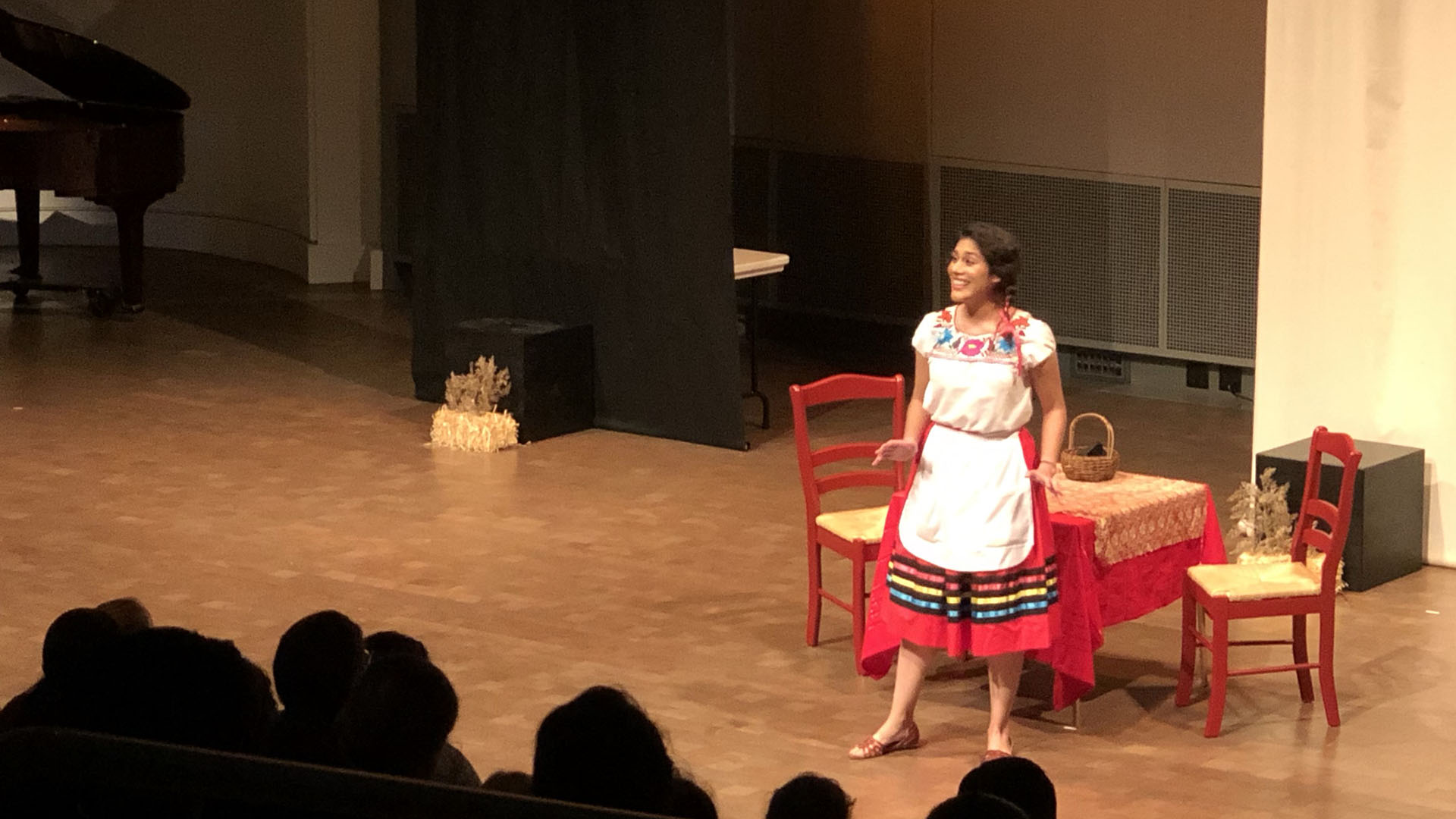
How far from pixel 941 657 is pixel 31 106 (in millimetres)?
7121

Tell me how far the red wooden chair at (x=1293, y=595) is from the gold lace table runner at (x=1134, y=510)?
0.44ft

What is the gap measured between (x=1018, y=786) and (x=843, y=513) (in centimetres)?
386

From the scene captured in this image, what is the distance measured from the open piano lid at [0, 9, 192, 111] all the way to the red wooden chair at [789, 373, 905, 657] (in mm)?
6036

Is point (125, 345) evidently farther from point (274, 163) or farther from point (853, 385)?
point (853, 385)

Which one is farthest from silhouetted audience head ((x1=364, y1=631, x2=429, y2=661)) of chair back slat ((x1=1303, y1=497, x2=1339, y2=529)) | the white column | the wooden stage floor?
the white column

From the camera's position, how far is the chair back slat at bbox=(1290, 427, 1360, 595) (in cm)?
501

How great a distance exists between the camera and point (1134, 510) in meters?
5.22

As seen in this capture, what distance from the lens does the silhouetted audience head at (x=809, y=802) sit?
1.98 meters

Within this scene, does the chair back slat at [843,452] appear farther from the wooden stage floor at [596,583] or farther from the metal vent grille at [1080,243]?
the metal vent grille at [1080,243]

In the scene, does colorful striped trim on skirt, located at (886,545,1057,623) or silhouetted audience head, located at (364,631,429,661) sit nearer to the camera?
silhouetted audience head, located at (364,631,429,661)

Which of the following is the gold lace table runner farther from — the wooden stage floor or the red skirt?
the wooden stage floor

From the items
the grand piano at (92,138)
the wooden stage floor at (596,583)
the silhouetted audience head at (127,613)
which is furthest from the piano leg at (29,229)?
the silhouetted audience head at (127,613)

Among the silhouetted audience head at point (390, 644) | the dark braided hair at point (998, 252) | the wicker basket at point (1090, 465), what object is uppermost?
the dark braided hair at point (998, 252)

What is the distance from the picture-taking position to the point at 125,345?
10305 mm
